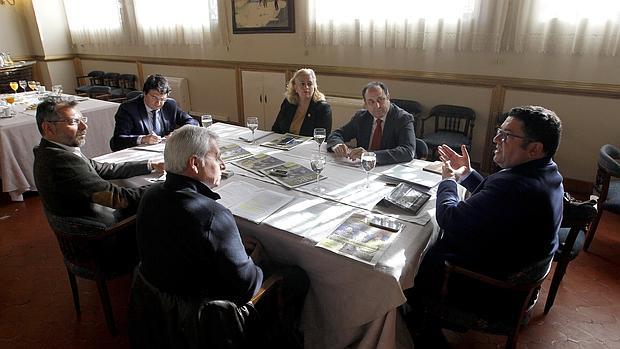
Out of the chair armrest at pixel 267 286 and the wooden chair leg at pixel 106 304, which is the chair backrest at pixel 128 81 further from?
the chair armrest at pixel 267 286

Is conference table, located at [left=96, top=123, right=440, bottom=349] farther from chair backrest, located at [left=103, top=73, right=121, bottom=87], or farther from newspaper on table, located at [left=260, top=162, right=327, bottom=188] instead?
chair backrest, located at [left=103, top=73, right=121, bottom=87]

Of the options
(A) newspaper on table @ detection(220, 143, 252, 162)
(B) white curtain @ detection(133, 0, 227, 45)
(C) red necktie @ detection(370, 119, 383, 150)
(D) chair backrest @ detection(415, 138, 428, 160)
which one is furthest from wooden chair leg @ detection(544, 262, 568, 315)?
(B) white curtain @ detection(133, 0, 227, 45)

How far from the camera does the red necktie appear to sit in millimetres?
2668

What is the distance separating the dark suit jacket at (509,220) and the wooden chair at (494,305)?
2.0 inches

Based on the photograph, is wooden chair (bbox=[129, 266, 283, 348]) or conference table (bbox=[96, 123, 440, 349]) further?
conference table (bbox=[96, 123, 440, 349])

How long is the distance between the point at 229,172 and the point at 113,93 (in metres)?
5.28

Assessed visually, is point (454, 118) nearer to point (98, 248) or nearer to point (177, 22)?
point (98, 248)

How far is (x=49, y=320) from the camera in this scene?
7.09ft

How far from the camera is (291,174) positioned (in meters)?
2.08

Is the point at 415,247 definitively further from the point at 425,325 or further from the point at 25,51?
the point at 25,51

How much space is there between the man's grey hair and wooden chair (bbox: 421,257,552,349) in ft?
3.32

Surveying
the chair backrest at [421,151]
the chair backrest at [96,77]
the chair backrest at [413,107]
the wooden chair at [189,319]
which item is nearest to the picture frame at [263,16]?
the chair backrest at [413,107]

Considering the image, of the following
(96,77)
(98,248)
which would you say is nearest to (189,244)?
(98,248)

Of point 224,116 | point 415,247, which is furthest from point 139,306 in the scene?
point 224,116
